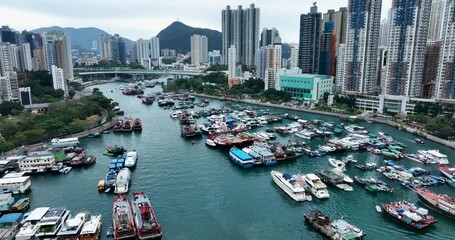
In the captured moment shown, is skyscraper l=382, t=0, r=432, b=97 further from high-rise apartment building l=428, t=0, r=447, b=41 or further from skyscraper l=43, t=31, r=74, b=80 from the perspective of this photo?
skyscraper l=43, t=31, r=74, b=80

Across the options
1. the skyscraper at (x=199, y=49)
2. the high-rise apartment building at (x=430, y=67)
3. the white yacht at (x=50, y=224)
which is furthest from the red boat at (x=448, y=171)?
the skyscraper at (x=199, y=49)

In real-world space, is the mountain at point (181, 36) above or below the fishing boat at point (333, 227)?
above

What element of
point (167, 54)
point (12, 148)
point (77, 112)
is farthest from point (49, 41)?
point (167, 54)

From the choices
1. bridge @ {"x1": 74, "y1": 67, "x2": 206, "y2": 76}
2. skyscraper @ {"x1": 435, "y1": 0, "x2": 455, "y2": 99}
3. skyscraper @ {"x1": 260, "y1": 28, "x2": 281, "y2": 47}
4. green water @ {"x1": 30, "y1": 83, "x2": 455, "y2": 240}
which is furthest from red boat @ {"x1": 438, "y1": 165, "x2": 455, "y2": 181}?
skyscraper @ {"x1": 260, "y1": 28, "x2": 281, "y2": 47}

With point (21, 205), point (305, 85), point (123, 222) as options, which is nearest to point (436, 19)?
point (305, 85)

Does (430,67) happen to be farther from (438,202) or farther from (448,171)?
(438,202)

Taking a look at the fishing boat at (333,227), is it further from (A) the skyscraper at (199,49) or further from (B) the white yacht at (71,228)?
(A) the skyscraper at (199,49)
